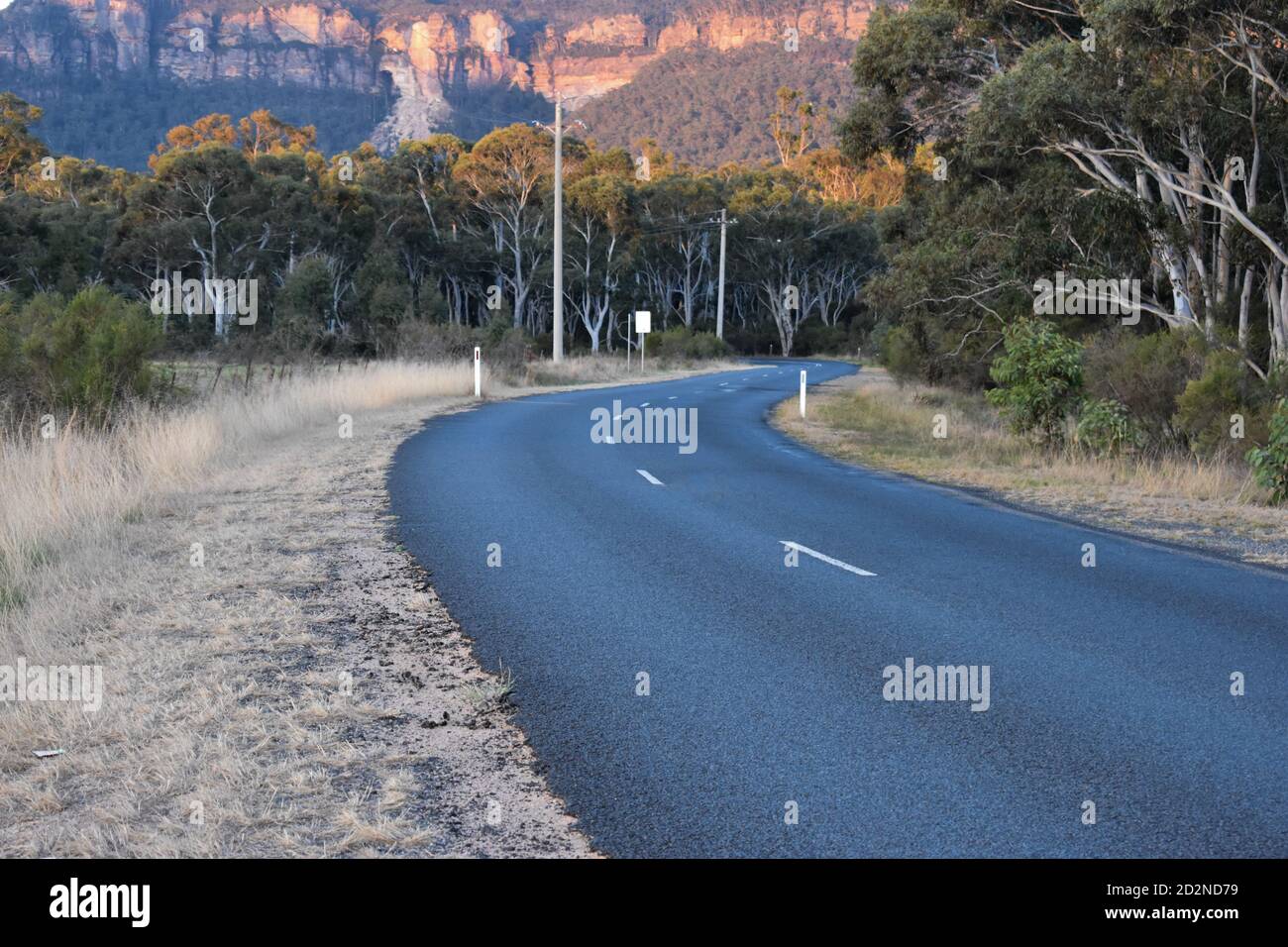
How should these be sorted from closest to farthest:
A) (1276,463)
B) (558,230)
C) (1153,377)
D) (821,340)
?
(1276,463), (1153,377), (558,230), (821,340)

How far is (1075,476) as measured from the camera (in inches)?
609

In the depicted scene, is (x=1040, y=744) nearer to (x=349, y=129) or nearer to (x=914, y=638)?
(x=914, y=638)

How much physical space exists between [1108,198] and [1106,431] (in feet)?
19.2

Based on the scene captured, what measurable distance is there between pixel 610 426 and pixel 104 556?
13948mm

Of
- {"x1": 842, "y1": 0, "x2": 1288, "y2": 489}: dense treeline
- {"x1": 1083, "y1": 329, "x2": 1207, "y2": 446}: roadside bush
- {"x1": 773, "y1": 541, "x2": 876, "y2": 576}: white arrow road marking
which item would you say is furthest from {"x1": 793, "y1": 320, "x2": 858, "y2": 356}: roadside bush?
{"x1": 773, "y1": 541, "x2": 876, "y2": 576}: white arrow road marking

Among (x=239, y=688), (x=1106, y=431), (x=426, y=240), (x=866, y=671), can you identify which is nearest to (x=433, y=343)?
(x=1106, y=431)

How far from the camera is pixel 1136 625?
299 inches

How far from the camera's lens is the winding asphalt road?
4.48m

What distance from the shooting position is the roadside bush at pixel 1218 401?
16.9 metres

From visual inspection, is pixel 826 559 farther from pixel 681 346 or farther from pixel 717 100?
pixel 717 100

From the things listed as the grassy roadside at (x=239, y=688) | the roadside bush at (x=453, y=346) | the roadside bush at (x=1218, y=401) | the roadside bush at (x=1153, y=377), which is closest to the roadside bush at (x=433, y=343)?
the roadside bush at (x=453, y=346)

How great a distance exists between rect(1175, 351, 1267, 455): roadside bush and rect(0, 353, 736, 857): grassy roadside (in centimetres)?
1195

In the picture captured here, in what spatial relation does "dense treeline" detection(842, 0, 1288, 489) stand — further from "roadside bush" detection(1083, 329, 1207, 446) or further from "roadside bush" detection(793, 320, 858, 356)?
"roadside bush" detection(793, 320, 858, 356)
